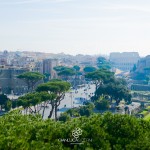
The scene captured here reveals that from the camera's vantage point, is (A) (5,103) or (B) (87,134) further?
(A) (5,103)

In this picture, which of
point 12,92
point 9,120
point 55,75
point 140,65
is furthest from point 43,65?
point 9,120

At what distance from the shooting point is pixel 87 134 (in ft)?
47.4

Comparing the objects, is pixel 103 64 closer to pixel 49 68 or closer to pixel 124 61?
pixel 49 68

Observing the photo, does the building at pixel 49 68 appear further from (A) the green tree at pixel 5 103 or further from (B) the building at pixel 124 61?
(B) the building at pixel 124 61

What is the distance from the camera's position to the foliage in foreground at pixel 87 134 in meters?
12.8

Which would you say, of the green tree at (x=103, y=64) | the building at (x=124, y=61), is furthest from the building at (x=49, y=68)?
the building at (x=124, y=61)

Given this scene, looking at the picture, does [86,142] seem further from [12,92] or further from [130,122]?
[12,92]

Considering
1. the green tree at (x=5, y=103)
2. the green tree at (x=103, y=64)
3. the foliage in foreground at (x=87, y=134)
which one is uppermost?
the foliage in foreground at (x=87, y=134)

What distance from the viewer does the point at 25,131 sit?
13.7 metres

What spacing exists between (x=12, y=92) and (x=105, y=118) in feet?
168

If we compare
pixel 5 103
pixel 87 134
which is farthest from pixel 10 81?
pixel 87 134

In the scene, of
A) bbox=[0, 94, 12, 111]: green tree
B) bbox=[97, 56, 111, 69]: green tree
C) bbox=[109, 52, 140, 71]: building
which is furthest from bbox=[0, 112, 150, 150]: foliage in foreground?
bbox=[109, 52, 140, 71]: building

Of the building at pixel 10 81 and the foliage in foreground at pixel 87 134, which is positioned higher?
the foliage in foreground at pixel 87 134

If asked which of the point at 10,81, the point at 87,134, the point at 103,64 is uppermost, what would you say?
the point at 87,134
